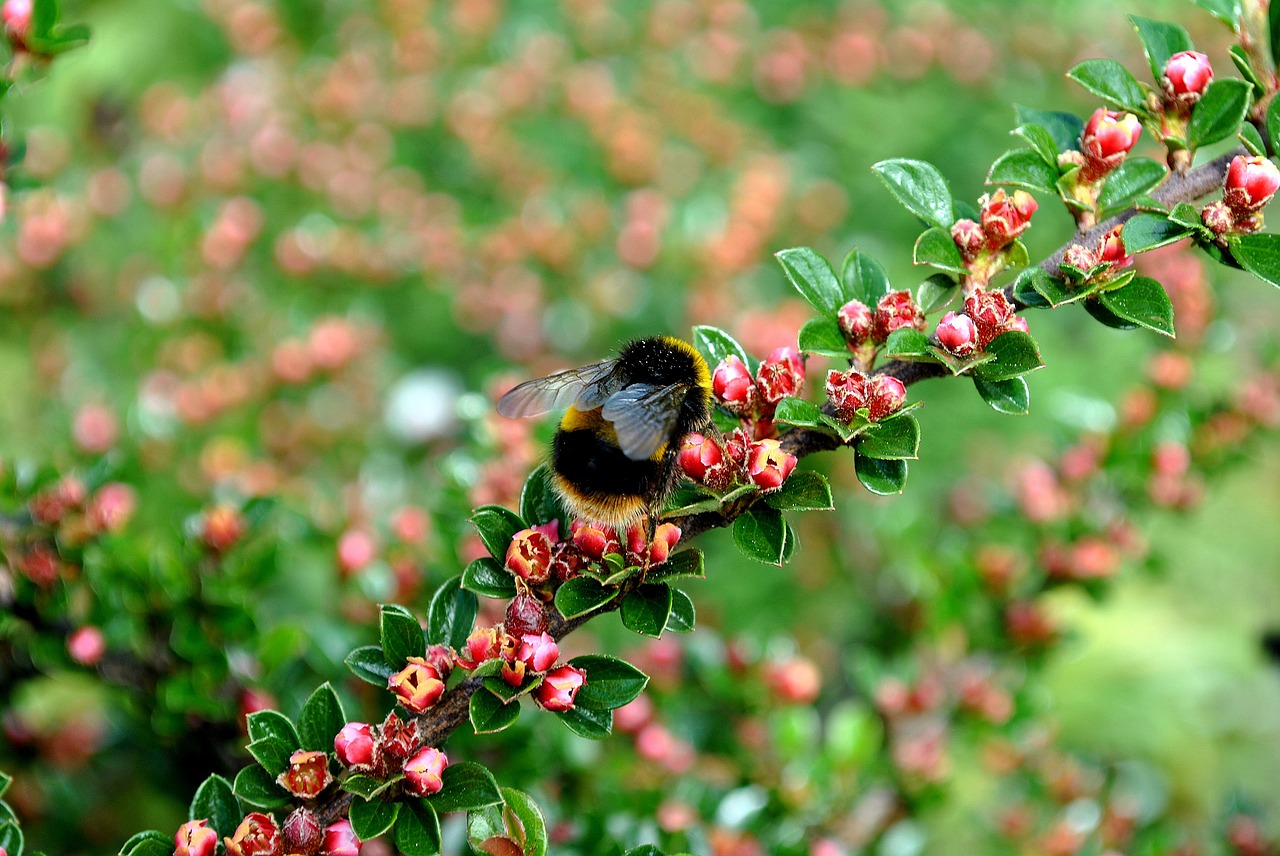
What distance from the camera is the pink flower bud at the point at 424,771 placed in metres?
0.98

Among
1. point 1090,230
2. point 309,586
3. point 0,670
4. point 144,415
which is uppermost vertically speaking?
point 1090,230

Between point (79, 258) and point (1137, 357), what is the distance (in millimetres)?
3256

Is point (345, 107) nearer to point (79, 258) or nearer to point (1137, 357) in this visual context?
point (79, 258)

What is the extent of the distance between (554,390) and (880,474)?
568 mm

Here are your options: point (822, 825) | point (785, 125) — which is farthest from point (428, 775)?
point (785, 125)

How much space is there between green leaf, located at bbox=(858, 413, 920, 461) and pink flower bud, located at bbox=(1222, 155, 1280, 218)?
397 millimetres

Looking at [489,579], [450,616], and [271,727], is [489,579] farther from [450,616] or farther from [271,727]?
[271,727]

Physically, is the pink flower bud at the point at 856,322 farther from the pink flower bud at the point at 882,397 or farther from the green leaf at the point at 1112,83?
the green leaf at the point at 1112,83

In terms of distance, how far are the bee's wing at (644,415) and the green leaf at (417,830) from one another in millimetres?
421

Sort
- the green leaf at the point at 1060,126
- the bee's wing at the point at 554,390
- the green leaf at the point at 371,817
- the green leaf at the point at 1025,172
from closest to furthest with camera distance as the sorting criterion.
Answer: the green leaf at the point at 371,817 < the green leaf at the point at 1025,172 < the green leaf at the point at 1060,126 < the bee's wing at the point at 554,390

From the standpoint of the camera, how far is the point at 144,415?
2.44m

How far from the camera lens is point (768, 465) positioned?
1.01m

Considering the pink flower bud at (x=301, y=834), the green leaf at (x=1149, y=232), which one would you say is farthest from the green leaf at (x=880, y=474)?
the pink flower bud at (x=301, y=834)

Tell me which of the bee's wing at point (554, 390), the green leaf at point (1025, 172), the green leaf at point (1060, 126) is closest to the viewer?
the green leaf at point (1025, 172)
